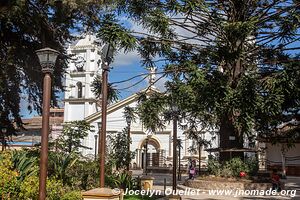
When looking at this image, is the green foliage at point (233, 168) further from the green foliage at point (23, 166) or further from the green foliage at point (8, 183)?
the green foliage at point (8, 183)

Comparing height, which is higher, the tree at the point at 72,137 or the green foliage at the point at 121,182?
the tree at the point at 72,137

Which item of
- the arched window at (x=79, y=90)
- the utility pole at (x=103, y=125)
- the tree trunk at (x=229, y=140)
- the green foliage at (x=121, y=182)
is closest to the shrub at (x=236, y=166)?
the tree trunk at (x=229, y=140)

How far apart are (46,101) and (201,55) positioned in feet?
36.9

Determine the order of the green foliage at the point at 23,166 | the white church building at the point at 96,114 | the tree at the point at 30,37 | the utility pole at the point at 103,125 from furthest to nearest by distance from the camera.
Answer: the white church building at the point at 96,114 → the tree at the point at 30,37 → the green foliage at the point at 23,166 → the utility pole at the point at 103,125

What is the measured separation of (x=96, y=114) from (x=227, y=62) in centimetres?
4095

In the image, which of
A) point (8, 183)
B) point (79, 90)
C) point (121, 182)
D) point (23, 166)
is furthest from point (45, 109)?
point (79, 90)

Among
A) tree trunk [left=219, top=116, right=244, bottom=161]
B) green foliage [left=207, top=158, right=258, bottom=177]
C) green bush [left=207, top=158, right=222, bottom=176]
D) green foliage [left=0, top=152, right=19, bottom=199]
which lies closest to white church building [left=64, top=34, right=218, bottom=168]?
green bush [left=207, top=158, right=222, bottom=176]

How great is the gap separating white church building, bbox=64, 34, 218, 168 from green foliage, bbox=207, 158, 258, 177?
2972 centimetres

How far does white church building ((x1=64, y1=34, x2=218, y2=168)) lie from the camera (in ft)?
168

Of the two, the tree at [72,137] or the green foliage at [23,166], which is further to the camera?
the tree at [72,137]

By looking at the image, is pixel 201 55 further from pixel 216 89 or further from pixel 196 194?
pixel 196 194

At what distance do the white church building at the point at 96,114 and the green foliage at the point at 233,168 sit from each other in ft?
97.5

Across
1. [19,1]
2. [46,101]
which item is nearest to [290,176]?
[19,1]

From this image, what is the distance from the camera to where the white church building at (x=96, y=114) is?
5134 cm
